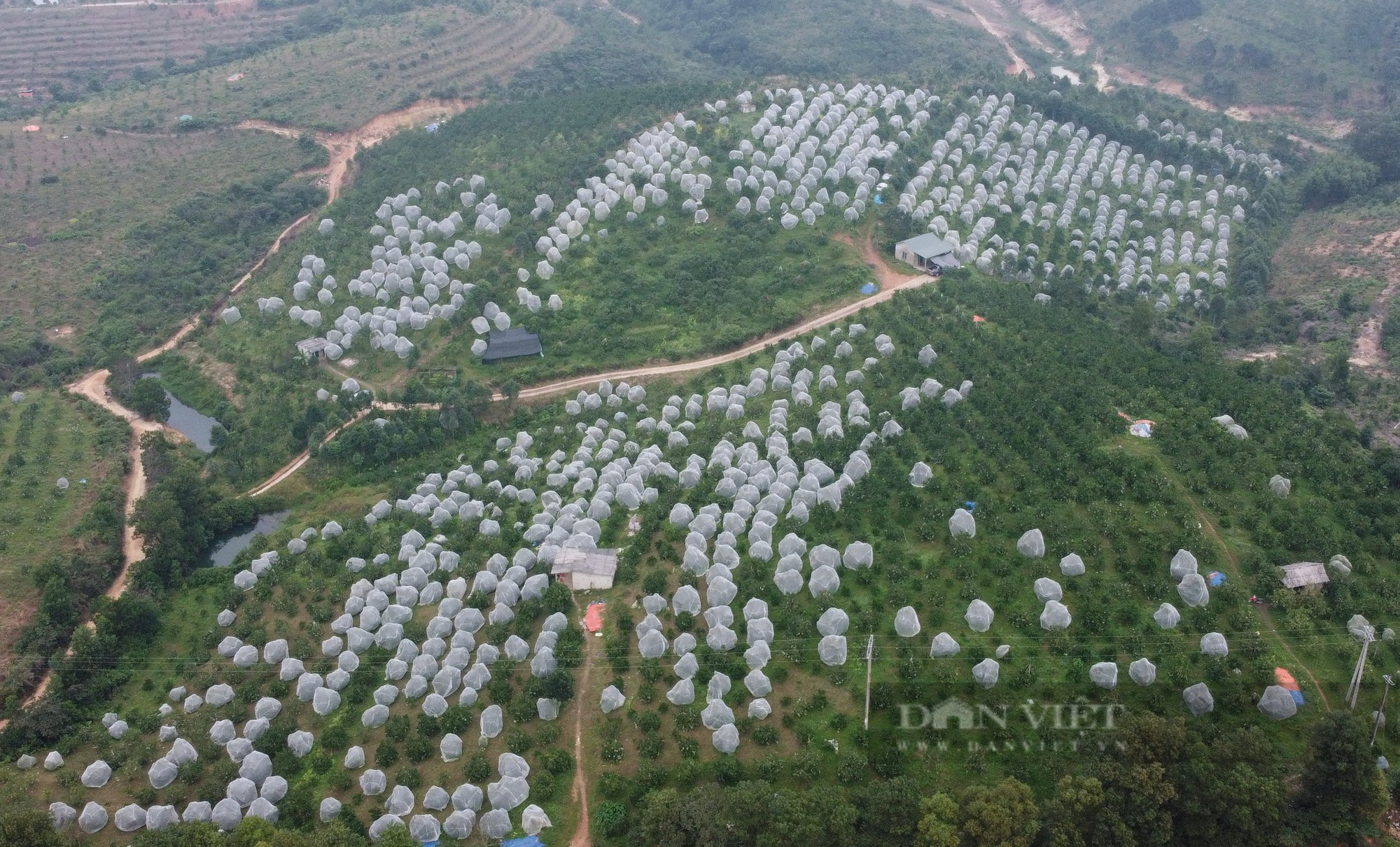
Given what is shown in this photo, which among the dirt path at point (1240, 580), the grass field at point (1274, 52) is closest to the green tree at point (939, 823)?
the dirt path at point (1240, 580)

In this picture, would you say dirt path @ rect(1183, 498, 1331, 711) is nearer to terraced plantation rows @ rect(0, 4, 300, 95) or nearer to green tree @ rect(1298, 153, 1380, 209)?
green tree @ rect(1298, 153, 1380, 209)

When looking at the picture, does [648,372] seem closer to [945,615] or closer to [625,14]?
[945,615]

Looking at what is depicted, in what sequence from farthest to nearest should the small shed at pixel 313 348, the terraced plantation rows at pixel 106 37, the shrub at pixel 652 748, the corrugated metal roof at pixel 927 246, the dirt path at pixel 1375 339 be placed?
1. the terraced plantation rows at pixel 106 37
2. the corrugated metal roof at pixel 927 246
3. the small shed at pixel 313 348
4. the dirt path at pixel 1375 339
5. the shrub at pixel 652 748

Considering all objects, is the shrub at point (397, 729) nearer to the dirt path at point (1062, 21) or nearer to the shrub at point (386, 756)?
the shrub at point (386, 756)

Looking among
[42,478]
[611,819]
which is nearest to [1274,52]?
[611,819]

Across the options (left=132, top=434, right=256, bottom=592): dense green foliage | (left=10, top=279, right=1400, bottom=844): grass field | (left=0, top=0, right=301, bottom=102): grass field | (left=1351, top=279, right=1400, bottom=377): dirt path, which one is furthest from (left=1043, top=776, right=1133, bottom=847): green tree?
(left=0, top=0, right=301, bottom=102): grass field

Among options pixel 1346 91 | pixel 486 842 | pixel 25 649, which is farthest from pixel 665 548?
pixel 1346 91
